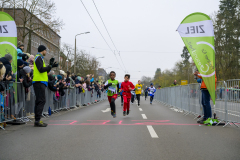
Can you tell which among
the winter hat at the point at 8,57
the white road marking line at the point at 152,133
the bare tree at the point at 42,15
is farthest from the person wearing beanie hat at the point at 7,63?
the bare tree at the point at 42,15

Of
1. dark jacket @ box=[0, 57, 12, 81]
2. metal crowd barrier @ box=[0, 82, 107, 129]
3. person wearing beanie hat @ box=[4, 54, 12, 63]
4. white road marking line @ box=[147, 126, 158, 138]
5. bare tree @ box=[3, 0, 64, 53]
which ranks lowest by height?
white road marking line @ box=[147, 126, 158, 138]

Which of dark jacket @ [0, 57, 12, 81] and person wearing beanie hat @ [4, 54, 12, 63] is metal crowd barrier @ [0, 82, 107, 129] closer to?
dark jacket @ [0, 57, 12, 81]

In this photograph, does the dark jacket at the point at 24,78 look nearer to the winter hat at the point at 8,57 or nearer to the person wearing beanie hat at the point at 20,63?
the person wearing beanie hat at the point at 20,63

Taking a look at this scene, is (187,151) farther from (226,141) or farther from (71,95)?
(71,95)

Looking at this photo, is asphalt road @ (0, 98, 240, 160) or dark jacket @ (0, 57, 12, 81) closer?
asphalt road @ (0, 98, 240, 160)

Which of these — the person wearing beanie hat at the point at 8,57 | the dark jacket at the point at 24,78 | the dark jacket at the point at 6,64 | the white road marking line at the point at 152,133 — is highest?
the person wearing beanie hat at the point at 8,57

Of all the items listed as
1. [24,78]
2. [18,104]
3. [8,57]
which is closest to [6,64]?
[8,57]

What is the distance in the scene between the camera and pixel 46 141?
6.05 m

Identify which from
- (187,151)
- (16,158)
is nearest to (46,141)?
(16,158)

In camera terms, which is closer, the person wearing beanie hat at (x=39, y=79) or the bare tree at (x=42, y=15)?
the person wearing beanie hat at (x=39, y=79)

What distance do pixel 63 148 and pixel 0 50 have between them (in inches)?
198

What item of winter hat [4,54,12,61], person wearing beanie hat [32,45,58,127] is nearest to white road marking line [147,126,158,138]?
person wearing beanie hat [32,45,58,127]

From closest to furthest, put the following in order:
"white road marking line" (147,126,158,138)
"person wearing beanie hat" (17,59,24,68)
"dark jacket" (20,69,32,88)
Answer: "white road marking line" (147,126,158,138), "dark jacket" (20,69,32,88), "person wearing beanie hat" (17,59,24,68)

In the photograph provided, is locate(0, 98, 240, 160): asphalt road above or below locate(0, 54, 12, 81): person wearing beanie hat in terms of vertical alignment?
below
